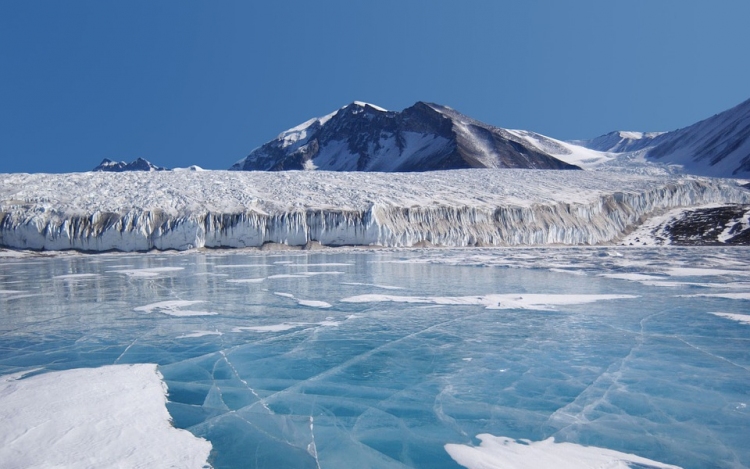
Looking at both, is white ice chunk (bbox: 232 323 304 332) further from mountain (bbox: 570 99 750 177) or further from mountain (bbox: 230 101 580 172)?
mountain (bbox: 230 101 580 172)

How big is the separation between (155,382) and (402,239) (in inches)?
1054

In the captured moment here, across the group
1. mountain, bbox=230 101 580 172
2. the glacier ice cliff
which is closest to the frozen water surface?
→ the glacier ice cliff

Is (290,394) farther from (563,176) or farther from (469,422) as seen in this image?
(563,176)

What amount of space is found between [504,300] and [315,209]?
22011 millimetres

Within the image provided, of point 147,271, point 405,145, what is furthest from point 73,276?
point 405,145

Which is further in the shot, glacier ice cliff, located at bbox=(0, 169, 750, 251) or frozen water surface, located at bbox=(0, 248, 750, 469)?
glacier ice cliff, located at bbox=(0, 169, 750, 251)

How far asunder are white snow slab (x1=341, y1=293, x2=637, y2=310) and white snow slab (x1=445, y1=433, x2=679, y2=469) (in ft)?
20.0

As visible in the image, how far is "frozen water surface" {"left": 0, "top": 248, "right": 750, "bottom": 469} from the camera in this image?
13.7 feet

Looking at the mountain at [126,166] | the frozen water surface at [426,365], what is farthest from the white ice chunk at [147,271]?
the mountain at [126,166]

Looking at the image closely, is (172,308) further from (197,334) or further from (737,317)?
(737,317)

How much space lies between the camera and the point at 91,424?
442cm

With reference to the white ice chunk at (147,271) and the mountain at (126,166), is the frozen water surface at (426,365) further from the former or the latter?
the mountain at (126,166)

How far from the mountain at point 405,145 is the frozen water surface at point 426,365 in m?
74.7

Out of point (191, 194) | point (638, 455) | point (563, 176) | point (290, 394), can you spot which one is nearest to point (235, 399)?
point (290, 394)
